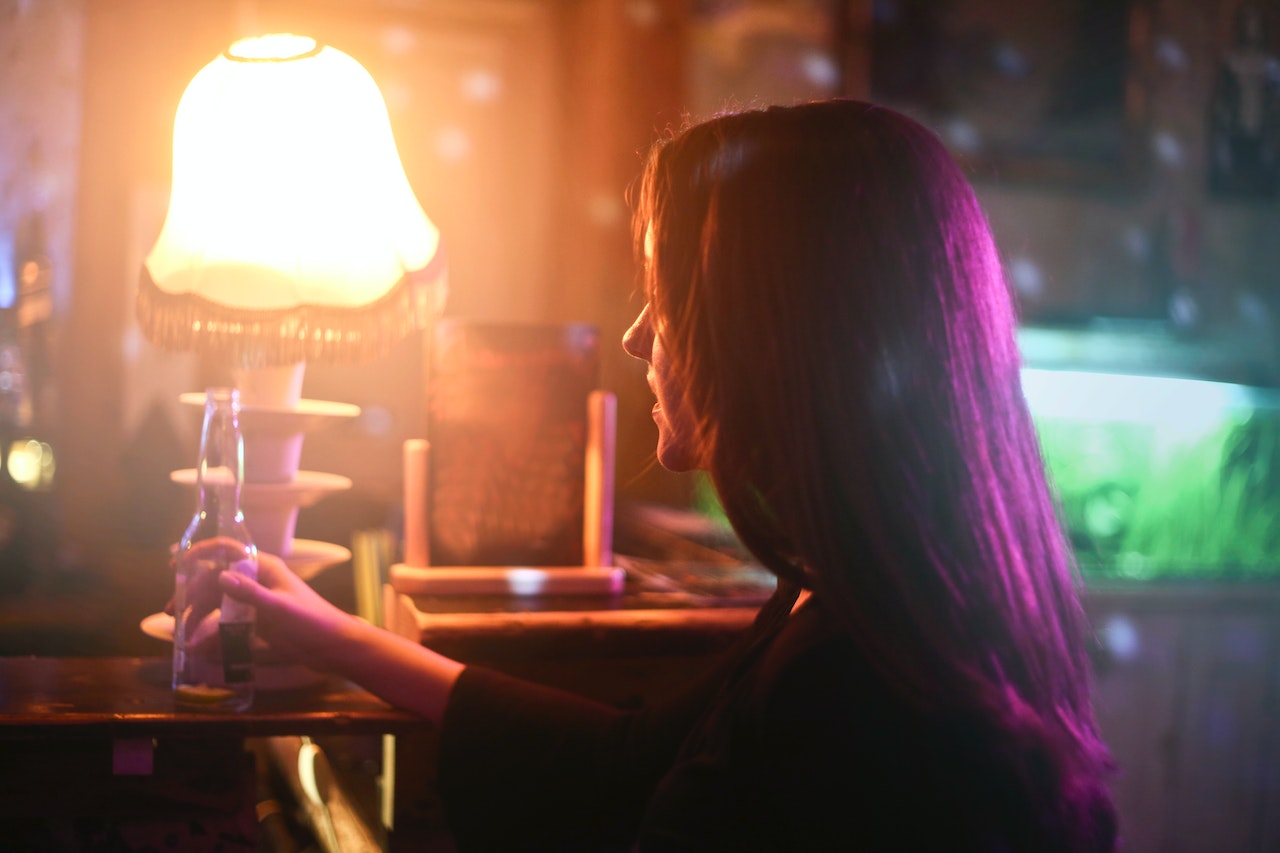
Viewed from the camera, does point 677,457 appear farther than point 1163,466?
No

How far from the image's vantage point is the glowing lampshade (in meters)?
1.02

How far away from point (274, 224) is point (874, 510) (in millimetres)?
652

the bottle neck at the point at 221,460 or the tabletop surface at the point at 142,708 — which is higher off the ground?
the bottle neck at the point at 221,460

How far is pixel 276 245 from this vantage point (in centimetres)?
102

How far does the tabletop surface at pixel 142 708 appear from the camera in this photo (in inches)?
33.3

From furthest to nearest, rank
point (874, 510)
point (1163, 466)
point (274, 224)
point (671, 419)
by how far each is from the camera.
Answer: point (1163, 466) < point (274, 224) < point (671, 419) < point (874, 510)

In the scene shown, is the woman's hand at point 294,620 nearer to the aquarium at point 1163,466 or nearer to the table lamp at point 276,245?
the table lamp at point 276,245

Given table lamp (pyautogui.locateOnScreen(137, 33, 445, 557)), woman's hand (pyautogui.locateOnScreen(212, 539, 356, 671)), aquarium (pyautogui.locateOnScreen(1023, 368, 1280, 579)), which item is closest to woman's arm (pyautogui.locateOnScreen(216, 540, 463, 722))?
woman's hand (pyautogui.locateOnScreen(212, 539, 356, 671))

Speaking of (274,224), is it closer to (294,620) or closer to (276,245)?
(276,245)

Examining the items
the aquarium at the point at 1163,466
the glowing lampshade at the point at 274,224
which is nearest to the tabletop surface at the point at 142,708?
the glowing lampshade at the point at 274,224

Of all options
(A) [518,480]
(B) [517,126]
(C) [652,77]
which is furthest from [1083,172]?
→ (A) [518,480]


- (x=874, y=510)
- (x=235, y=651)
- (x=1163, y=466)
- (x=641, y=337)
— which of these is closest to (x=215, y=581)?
(x=235, y=651)

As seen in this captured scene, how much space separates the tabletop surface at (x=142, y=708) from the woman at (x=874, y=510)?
13.0 inches

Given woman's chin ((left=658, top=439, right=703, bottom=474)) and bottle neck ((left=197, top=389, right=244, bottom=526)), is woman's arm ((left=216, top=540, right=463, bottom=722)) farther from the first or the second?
woman's chin ((left=658, top=439, right=703, bottom=474))
